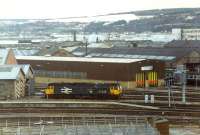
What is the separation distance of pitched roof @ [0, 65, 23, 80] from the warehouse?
25.1 feet

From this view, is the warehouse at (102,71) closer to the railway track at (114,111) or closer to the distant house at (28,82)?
the distant house at (28,82)

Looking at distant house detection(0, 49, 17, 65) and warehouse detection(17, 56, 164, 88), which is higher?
distant house detection(0, 49, 17, 65)

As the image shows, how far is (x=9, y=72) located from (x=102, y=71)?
9.04m

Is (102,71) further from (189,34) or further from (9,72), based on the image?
(189,34)

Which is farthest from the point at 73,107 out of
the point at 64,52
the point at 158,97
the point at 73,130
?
the point at 64,52

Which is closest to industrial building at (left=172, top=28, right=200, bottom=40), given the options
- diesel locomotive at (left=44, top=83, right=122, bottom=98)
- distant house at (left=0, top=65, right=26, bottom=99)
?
diesel locomotive at (left=44, top=83, right=122, bottom=98)

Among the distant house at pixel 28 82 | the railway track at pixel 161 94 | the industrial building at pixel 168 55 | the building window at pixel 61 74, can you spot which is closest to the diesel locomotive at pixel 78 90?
the railway track at pixel 161 94

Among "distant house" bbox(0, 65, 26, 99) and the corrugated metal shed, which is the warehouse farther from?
"distant house" bbox(0, 65, 26, 99)

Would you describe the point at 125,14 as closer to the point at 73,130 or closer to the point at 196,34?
the point at 196,34

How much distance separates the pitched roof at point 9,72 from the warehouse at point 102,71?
766 centimetres

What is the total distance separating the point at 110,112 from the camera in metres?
25.9

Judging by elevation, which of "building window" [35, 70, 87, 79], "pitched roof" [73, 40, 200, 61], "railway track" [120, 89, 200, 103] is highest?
"pitched roof" [73, 40, 200, 61]

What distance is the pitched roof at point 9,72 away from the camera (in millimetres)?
31622

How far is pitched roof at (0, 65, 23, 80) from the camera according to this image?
3162 centimetres
